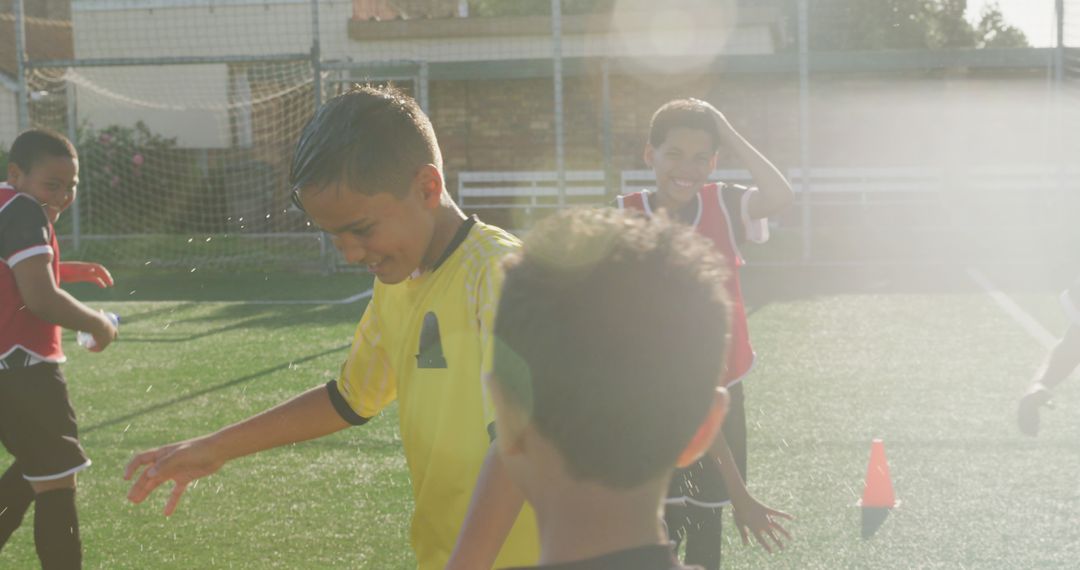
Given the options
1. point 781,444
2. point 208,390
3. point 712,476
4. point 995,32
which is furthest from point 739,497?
point 995,32

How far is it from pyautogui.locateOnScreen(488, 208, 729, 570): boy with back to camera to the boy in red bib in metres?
2.72

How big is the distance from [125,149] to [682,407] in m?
20.0

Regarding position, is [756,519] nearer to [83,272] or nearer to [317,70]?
[83,272]

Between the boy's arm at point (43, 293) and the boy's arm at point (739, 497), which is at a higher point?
the boy's arm at point (43, 293)

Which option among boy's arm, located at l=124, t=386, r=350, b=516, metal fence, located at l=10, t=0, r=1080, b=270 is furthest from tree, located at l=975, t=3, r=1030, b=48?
boy's arm, located at l=124, t=386, r=350, b=516

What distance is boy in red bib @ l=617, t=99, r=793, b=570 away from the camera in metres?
4.18

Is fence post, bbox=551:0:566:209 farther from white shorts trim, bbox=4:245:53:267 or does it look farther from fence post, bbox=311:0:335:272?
white shorts trim, bbox=4:245:53:267

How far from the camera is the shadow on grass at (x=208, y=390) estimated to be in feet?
25.3

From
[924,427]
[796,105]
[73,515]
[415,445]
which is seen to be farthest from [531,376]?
[796,105]

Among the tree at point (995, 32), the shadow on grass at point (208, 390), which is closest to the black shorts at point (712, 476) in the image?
the shadow on grass at point (208, 390)

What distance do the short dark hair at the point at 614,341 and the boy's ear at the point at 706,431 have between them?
2 cm

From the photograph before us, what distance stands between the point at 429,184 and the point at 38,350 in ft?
8.55

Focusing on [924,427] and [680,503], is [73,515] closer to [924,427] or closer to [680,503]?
[680,503]

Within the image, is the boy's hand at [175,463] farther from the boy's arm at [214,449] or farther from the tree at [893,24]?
the tree at [893,24]
